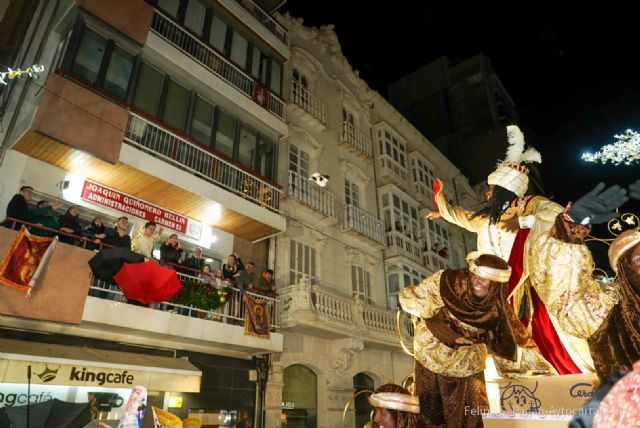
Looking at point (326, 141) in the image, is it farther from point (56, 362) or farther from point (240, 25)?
point (56, 362)

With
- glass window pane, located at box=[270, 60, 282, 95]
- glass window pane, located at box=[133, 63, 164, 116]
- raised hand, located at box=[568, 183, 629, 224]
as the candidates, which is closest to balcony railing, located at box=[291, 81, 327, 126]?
glass window pane, located at box=[270, 60, 282, 95]

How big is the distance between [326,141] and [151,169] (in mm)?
8017

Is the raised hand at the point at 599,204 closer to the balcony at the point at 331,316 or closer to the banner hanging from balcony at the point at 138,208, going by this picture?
the balcony at the point at 331,316

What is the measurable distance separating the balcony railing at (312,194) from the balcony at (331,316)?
2.97 meters

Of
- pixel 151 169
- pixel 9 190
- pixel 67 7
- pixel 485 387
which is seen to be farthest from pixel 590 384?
pixel 67 7

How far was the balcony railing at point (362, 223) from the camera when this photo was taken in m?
14.4

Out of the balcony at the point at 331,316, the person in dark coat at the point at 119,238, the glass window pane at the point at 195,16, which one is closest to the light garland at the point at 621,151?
the balcony at the point at 331,316

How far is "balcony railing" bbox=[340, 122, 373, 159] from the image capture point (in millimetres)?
16453

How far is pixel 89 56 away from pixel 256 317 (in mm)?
7147

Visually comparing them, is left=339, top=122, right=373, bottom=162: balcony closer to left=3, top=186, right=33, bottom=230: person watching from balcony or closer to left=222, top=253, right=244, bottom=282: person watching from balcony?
left=222, top=253, right=244, bottom=282: person watching from balcony

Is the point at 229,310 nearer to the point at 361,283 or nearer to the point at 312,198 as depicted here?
the point at 312,198

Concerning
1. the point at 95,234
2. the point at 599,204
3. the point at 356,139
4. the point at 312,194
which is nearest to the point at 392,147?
the point at 356,139

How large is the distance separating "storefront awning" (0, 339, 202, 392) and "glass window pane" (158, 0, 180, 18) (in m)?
9.02

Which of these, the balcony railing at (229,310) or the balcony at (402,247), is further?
the balcony at (402,247)
